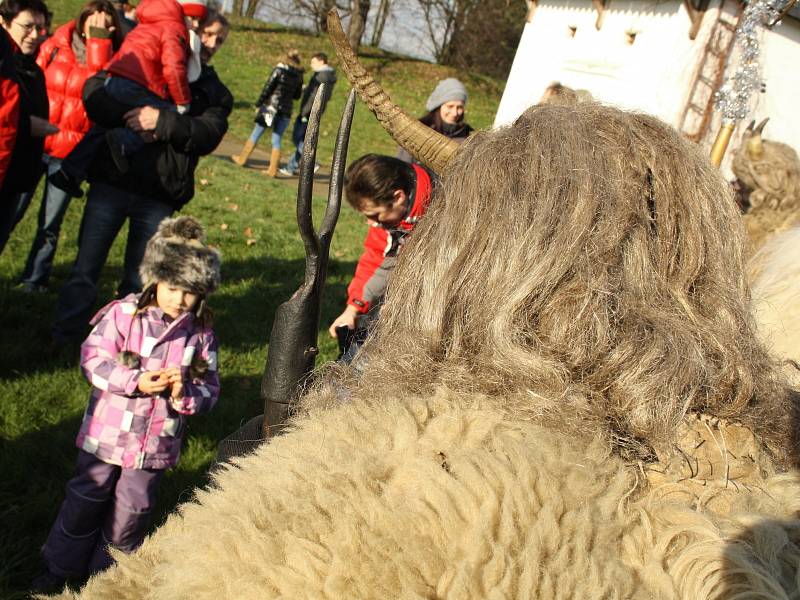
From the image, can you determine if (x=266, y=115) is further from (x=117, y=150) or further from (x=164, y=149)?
(x=117, y=150)

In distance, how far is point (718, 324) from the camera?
115 cm

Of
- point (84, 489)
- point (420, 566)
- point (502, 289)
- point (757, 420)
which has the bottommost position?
point (84, 489)

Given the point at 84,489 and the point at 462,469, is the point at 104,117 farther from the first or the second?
the point at 462,469

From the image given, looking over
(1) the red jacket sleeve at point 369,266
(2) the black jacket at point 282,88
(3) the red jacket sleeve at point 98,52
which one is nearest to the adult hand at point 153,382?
(1) the red jacket sleeve at point 369,266

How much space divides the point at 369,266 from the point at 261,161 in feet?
32.9

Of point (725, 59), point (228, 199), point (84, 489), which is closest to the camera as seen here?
point (84, 489)

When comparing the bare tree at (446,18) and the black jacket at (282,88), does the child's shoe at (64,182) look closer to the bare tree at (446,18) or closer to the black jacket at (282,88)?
the black jacket at (282,88)

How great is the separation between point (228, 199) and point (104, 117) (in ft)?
17.3

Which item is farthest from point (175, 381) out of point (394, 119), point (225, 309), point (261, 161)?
point (261, 161)

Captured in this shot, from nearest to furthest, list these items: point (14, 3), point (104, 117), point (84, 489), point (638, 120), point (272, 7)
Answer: point (638, 120) → point (84, 489) → point (104, 117) → point (14, 3) → point (272, 7)

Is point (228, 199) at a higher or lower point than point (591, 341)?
lower


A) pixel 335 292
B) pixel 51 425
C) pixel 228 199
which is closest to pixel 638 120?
pixel 51 425

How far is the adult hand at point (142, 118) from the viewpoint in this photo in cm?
403

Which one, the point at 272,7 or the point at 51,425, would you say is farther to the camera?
the point at 272,7
